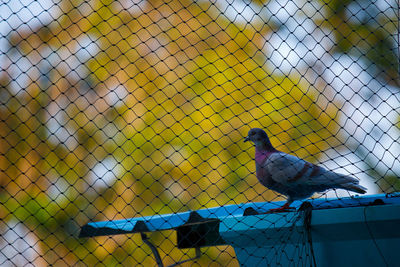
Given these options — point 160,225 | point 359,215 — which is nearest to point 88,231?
point 160,225

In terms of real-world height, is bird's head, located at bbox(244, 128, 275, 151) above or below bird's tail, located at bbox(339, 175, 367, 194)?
above

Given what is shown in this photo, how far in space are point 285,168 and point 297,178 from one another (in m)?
0.05

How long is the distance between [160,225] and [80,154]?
213cm

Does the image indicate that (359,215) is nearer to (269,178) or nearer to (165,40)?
(269,178)

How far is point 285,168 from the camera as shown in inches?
63.5

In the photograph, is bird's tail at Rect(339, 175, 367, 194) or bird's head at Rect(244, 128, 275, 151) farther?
bird's head at Rect(244, 128, 275, 151)

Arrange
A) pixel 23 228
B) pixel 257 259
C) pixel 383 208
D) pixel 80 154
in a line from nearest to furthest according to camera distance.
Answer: pixel 383 208
pixel 257 259
pixel 23 228
pixel 80 154

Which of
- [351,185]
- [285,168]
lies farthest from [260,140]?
[351,185]

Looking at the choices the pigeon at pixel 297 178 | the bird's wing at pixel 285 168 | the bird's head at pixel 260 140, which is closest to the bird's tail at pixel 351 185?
the pigeon at pixel 297 178

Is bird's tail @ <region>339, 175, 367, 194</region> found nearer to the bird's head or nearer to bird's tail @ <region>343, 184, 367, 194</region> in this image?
bird's tail @ <region>343, 184, 367, 194</region>

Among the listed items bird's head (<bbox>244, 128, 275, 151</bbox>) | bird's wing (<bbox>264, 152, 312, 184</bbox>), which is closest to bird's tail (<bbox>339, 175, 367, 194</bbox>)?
bird's wing (<bbox>264, 152, 312, 184</bbox>)

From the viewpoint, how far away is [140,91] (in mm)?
3590

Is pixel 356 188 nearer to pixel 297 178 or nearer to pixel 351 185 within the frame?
pixel 351 185

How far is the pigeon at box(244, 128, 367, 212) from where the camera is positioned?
5.11ft
